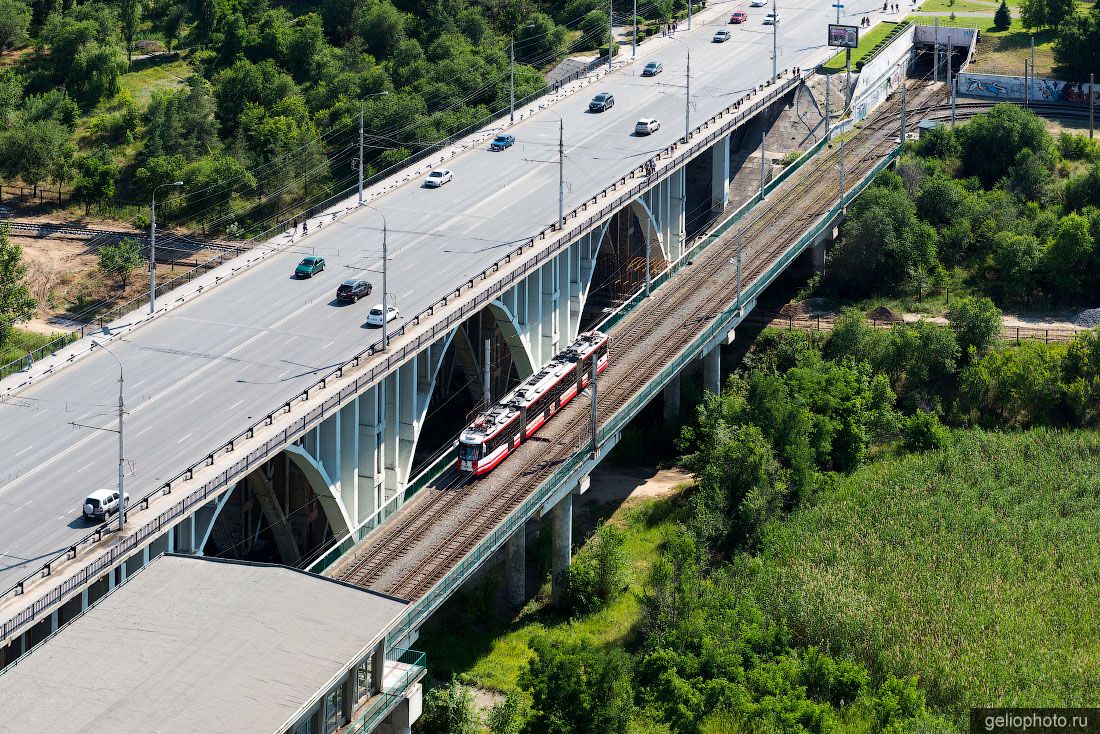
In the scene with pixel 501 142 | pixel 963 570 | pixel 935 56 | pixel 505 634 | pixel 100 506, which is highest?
pixel 935 56

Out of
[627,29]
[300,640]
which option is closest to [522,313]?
[300,640]

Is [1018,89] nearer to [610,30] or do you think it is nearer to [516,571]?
[610,30]

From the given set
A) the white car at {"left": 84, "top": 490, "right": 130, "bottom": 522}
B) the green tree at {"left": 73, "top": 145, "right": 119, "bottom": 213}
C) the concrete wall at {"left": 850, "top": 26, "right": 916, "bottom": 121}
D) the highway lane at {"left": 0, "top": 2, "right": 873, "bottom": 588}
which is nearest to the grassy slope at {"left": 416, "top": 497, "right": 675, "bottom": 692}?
the highway lane at {"left": 0, "top": 2, "right": 873, "bottom": 588}

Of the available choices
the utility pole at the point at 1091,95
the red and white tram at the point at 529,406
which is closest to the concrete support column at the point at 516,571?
the red and white tram at the point at 529,406

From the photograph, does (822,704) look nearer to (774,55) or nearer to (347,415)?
(347,415)

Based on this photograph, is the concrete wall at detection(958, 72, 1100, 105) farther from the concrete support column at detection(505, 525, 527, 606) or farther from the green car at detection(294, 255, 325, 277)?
the concrete support column at detection(505, 525, 527, 606)

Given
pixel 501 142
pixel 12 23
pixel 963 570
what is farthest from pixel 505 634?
pixel 12 23
